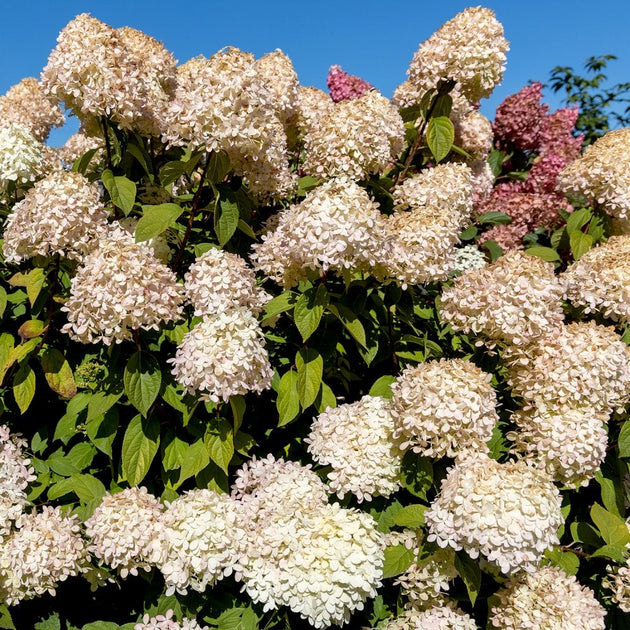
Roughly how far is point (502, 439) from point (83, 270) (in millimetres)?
1905

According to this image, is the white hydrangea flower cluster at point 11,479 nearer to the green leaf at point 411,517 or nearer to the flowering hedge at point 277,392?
the flowering hedge at point 277,392

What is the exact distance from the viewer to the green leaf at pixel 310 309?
94.6 inches

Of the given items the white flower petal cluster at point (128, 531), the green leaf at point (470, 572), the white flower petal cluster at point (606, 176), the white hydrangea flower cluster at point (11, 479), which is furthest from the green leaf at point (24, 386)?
the white flower petal cluster at point (606, 176)

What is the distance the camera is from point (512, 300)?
248cm

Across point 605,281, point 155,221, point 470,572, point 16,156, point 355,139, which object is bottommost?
point 470,572

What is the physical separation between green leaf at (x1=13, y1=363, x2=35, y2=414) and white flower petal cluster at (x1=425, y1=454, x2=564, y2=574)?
1781 millimetres

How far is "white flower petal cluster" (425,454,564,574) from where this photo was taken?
6.56 ft

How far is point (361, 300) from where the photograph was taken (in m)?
2.71

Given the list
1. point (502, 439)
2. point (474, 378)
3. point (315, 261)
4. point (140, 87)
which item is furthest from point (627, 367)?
point (140, 87)

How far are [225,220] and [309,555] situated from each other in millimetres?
1397

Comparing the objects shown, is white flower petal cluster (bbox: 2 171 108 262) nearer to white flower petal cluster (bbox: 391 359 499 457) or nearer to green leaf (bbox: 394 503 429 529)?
white flower petal cluster (bbox: 391 359 499 457)

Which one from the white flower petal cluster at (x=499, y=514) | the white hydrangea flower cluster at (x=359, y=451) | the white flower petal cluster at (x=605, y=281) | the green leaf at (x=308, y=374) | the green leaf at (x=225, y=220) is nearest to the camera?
the white flower petal cluster at (x=499, y=514)

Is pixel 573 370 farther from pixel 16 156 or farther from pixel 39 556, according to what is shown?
pixel 16 156

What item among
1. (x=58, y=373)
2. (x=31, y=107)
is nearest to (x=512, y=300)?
(x=58, y=373)
